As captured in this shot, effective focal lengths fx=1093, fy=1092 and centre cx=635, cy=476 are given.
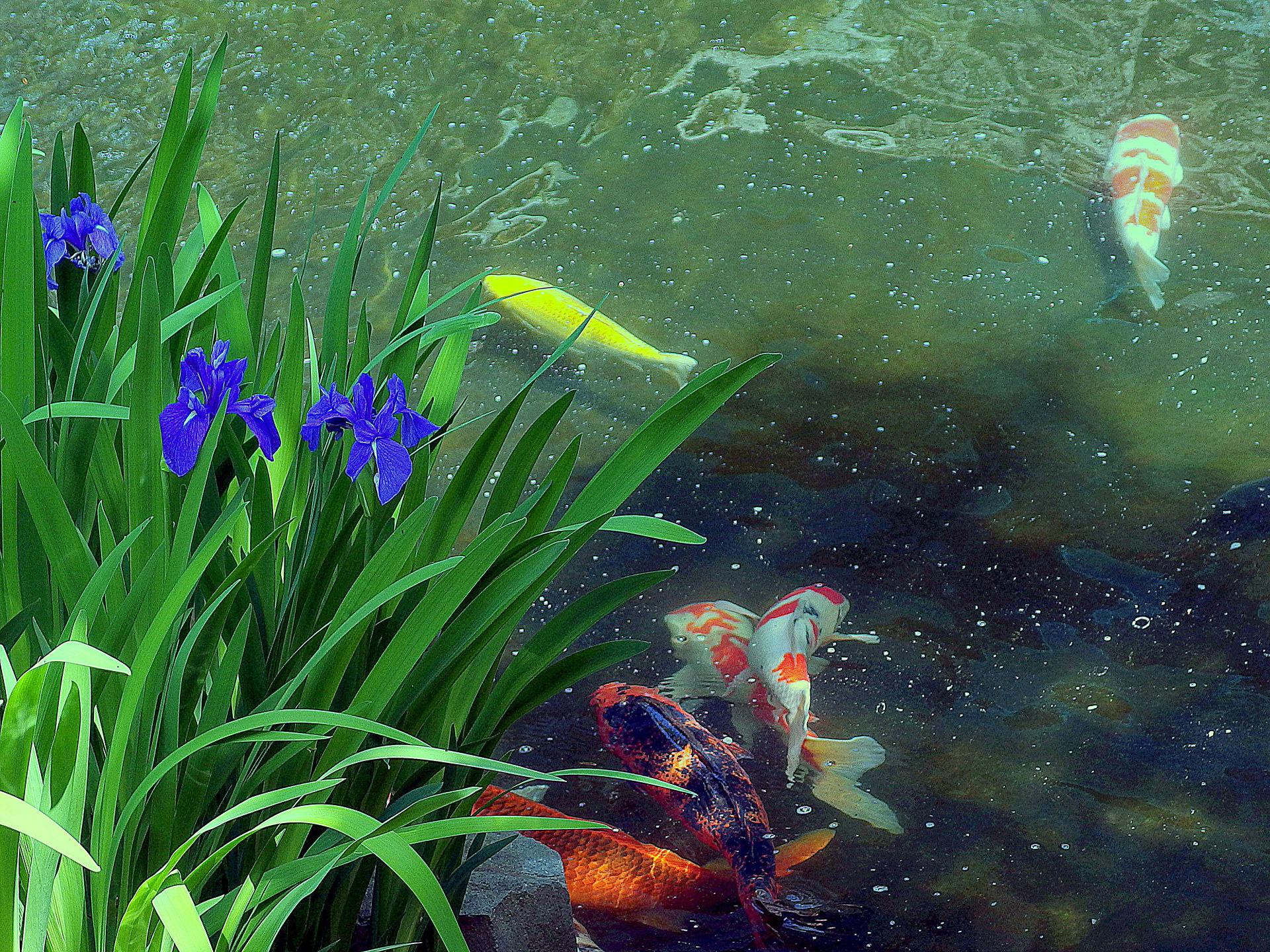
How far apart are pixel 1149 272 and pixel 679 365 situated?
2.01m

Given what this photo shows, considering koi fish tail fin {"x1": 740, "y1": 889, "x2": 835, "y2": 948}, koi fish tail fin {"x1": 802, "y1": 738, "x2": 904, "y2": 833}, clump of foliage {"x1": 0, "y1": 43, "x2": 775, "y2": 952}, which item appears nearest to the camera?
clump of foliage {"x1": 0, "y1": 43, "x2": 775, "y2": 952}

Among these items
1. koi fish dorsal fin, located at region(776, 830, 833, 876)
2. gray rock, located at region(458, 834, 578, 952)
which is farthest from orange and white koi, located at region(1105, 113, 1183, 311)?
gray rock, located at region(458, 834, 578, 952)

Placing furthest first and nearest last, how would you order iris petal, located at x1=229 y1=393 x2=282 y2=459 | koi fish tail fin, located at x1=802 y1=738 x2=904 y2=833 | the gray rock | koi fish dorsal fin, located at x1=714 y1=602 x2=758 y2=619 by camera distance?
koi fish dorsal fin, located at x1=714 y1=602 x2=758 y2=619 < koi fish tail fin, located at x1=802 y1=738 x2=904 y2=833 < the gray rock < iris petal, located at x1=229 y1=393 x2=282 y2=459

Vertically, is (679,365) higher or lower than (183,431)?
higher

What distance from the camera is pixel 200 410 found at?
122cm

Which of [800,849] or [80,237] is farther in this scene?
[800,849]

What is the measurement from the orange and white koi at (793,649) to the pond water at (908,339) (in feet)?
0.27

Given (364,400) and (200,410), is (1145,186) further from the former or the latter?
(200,410)

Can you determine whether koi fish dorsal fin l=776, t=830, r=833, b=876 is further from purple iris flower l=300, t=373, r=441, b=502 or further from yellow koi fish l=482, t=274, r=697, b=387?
yellow koi fish l=482, t=274, r=697, b=387

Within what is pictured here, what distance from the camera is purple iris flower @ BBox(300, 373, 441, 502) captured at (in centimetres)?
126

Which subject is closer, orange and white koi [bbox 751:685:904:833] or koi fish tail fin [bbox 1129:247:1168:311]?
orange and white koi [bbox 751:685:904:833]

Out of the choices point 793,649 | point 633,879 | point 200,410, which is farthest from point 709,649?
point 200,410

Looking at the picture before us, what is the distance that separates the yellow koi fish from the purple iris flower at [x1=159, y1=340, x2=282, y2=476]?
281cm

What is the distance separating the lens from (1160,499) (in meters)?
3.49
